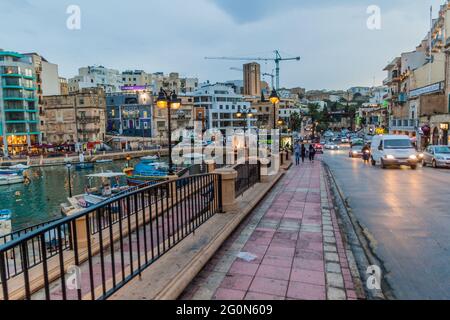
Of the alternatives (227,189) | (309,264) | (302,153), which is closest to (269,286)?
(309,264)

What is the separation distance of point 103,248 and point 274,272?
3.12 meters

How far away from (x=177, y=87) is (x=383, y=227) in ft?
358

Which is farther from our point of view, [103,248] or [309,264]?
[103,248]

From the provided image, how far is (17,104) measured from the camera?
6338 cm

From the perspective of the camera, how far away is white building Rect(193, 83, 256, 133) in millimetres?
84062

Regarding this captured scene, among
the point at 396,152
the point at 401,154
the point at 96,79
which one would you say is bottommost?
the point at 401,154

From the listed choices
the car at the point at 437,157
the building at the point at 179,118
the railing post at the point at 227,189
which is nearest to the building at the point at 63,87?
the building at the point at 179,118

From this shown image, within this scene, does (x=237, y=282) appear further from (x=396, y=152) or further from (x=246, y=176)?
(x=396, y=152)

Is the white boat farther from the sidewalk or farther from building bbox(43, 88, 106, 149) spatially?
the sidewalk

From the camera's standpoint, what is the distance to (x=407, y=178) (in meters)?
15.8

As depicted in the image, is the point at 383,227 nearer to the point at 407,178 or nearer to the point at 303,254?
the point at 303,254

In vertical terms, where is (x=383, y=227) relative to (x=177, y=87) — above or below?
below

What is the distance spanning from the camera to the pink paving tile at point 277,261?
5156 mm
